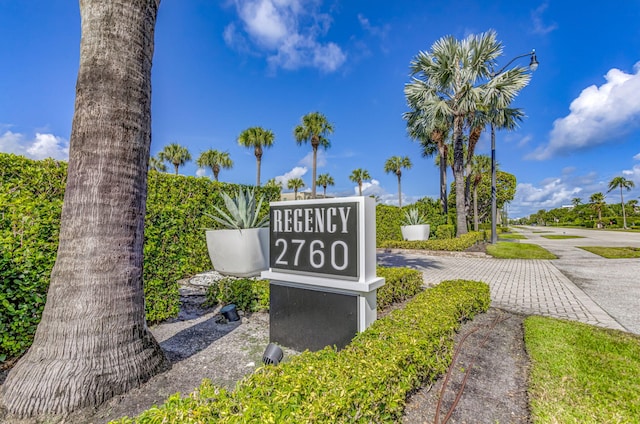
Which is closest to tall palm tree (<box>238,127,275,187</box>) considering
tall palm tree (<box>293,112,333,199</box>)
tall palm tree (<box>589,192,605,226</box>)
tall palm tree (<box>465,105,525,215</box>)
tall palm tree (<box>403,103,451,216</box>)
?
tall palm tree (<box>293,112,333,199</box>)

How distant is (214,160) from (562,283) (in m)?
33.3

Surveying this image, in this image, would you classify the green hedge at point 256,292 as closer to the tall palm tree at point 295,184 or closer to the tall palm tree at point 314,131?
the tall palm tree at point 314,131

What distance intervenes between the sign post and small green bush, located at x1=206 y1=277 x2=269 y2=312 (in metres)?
1.04

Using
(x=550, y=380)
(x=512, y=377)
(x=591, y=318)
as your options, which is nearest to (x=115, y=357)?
(x=512, y=377)

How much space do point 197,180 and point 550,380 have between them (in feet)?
23.7

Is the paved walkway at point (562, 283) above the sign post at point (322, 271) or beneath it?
beneath

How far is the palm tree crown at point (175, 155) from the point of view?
3447 cm

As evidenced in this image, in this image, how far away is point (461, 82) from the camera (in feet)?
47.7

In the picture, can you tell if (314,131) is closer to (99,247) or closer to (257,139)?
(257,139)

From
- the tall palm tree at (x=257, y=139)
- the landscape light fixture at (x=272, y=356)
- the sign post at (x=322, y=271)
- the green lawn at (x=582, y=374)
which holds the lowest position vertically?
the green lawn at (x=582, y=374)

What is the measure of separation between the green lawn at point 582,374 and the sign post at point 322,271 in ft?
5.11

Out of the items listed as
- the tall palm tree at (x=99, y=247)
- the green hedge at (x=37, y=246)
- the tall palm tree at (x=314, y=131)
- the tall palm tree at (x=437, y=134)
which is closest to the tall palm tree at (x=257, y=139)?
the tall palm tree at (x=314, y=131)

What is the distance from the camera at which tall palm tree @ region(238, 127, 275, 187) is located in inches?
1139

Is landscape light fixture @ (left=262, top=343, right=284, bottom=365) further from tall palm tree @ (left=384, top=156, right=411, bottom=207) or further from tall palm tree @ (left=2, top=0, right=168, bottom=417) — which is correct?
tall palm tree @ (left=384, top=156, right=411, bottom=207)
